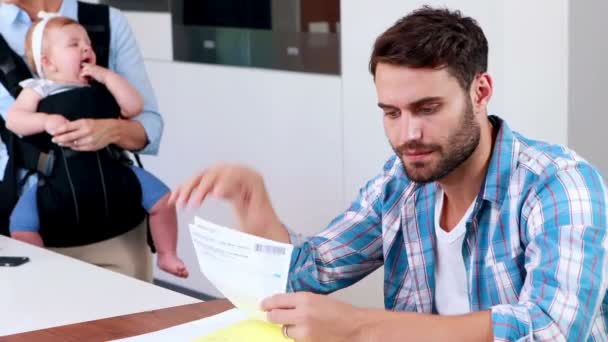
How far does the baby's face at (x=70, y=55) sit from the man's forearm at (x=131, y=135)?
19cm

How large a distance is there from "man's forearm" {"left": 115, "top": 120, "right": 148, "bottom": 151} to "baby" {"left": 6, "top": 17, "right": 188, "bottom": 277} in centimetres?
6

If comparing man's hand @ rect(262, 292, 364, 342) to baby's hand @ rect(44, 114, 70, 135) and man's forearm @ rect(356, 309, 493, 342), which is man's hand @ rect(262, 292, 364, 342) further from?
baby's hand @ rect(44, 114, 70, 135)

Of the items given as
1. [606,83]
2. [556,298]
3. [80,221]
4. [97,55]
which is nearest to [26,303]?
[80,221]

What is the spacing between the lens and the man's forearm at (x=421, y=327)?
158 centimetres

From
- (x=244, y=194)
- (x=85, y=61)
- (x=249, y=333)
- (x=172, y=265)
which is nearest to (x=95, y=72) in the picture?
(x=85, y=61)

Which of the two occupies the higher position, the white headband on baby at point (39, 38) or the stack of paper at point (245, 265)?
the white headband on baby at point (39, 38)

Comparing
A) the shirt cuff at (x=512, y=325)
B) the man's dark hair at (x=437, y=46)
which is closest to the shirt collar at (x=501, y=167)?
the man's dark hair at (x=437, y=46)

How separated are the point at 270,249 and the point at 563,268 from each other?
45 cm

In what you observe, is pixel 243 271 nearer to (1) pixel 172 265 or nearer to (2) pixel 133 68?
(1) pixel 172 265

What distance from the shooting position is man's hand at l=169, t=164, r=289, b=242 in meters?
1.99

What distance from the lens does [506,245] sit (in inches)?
71.2

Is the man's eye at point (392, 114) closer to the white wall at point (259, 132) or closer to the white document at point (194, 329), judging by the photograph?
the white document at point (194, 329)

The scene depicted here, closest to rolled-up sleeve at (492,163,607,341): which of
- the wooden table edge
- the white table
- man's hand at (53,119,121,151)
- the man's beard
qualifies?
the man's beard

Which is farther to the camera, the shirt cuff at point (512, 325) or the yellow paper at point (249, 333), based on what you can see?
the yellow paper at point (249, 333)
